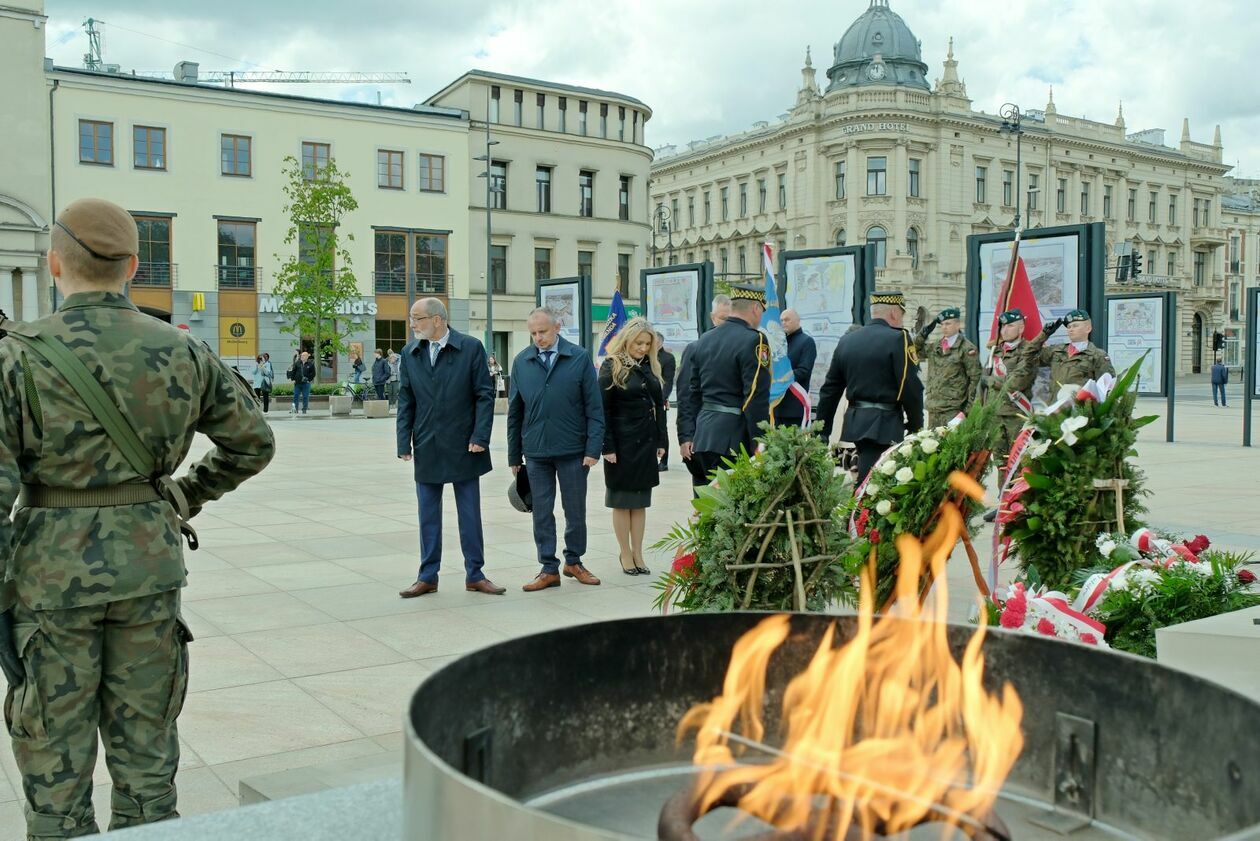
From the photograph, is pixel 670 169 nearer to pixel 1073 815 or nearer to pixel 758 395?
pixel 758 395

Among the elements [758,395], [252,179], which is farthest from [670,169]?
[758,395]

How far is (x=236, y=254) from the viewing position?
46062 mm

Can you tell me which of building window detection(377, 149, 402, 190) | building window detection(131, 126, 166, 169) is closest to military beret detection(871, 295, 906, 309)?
building window detection(131, 126, 166, 169)

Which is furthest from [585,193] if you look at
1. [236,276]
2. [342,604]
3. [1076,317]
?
[342,604]

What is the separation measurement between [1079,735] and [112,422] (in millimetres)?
2429

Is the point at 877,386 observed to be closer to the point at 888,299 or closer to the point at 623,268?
the point at 888,299

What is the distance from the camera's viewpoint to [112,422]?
298 centimetres

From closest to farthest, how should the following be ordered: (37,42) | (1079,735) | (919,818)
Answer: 1. (919,818)
2. (1079,735)
3. (37,42)

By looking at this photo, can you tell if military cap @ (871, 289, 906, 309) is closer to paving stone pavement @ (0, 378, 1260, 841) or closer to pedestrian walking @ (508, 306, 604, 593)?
paving stone pavement @ (0, 378, 1260, 841)

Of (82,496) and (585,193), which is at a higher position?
(585,193)

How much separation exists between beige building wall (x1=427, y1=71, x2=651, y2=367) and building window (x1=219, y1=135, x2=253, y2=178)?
397 inches

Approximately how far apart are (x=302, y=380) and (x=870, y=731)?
1207 inches

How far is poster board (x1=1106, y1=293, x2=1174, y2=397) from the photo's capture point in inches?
743

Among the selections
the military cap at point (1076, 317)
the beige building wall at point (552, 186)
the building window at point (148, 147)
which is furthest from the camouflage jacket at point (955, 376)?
the beige building wall at point (552, 186)
